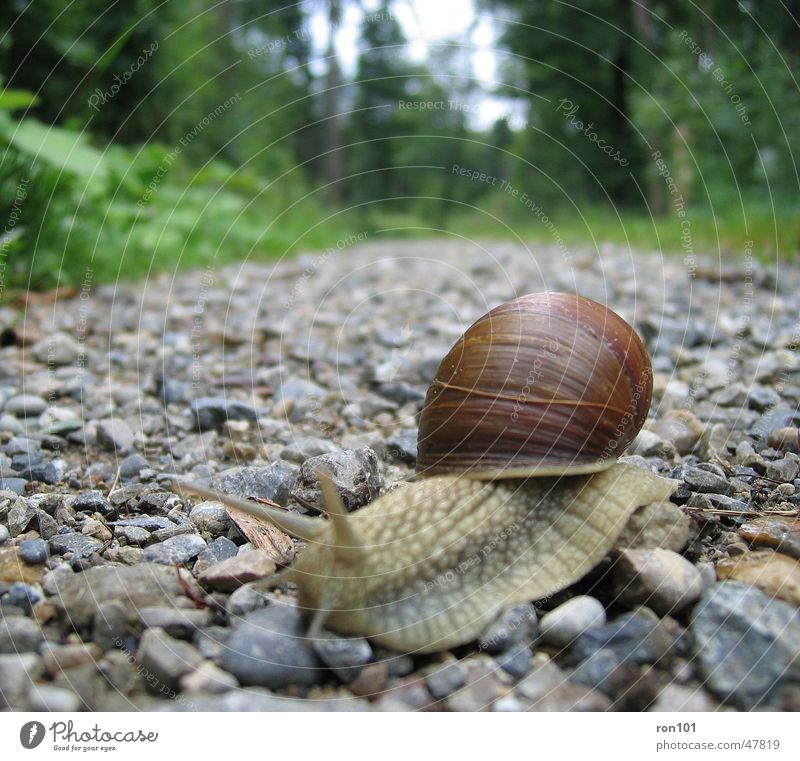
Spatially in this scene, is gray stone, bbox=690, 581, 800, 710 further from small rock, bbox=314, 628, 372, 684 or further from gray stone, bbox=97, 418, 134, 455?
gray stone, bbox=97, 418, 134, 455

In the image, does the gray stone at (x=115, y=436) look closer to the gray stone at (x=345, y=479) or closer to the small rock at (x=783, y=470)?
the gray stone at (x=345, y=479)

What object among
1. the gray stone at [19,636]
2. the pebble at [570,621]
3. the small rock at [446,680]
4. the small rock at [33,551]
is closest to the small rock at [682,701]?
the pebble at [570,621]

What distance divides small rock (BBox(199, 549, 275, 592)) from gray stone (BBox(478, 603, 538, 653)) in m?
0.75

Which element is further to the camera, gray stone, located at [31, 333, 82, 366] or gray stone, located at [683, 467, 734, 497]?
gray stone, located at [31, 333, 82, 366]

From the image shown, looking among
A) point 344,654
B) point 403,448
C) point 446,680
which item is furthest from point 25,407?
point 446,680

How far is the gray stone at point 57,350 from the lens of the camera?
16.1ft

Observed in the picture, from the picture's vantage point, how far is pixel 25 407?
4.07 metres

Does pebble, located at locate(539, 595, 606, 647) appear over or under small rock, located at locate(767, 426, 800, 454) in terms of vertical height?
under

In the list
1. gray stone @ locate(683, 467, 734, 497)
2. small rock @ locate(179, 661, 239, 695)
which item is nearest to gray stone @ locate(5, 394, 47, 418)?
small rock @ locate(179, 661, 239, 695)

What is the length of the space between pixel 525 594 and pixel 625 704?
1.52 feet

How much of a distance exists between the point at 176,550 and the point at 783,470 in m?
2.41

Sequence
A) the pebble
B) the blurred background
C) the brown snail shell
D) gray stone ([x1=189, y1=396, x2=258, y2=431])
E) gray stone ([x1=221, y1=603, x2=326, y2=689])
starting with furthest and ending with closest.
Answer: the blurred background, gray stone ([x1=189, y1=396, x2=258, y2=431]), the brown snail shell, the pebble, gray stone ([x1=221, y1=603, x2=326, y2=689])

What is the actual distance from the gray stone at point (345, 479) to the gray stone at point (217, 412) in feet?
3.80

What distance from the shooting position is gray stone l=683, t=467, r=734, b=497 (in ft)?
9.45
